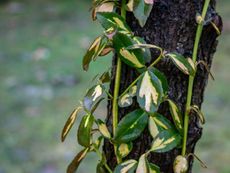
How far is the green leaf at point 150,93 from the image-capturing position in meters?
0.55

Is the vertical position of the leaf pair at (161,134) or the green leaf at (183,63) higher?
the green leaf at (183,63)

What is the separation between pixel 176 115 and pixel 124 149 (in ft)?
0.25

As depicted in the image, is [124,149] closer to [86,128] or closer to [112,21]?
[86,128]

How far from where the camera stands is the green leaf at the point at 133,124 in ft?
1.91

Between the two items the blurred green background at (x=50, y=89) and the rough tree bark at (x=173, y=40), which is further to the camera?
the blurred green background at (x=50, y=89)

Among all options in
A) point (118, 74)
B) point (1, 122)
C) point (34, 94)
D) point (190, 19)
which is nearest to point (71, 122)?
point (118, 74)

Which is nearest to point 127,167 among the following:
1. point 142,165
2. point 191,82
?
point 142,165

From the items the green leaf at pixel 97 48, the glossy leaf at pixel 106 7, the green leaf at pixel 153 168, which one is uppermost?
the glossy leaf at pixel 106 7

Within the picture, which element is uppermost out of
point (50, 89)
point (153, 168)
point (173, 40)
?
point (50, 89)

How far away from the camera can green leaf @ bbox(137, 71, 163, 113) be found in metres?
0.55

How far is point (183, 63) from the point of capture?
1.86 feet

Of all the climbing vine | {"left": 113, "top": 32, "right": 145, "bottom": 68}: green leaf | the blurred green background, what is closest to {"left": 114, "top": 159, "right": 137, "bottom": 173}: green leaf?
the climbing vine

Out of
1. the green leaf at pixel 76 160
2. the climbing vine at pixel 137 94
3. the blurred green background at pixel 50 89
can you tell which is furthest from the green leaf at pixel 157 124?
the blurred green background at pixel 50 89

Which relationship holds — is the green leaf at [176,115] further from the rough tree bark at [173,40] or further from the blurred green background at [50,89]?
the blurred green background at [50,89]
